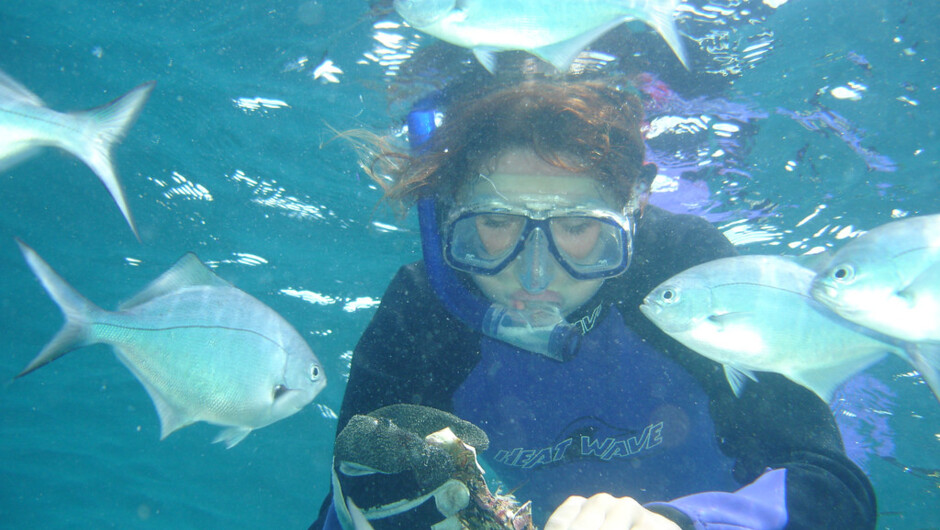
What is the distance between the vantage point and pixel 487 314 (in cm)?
336

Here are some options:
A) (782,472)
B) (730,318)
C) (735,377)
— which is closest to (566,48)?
(730,318)

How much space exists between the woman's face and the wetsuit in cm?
54

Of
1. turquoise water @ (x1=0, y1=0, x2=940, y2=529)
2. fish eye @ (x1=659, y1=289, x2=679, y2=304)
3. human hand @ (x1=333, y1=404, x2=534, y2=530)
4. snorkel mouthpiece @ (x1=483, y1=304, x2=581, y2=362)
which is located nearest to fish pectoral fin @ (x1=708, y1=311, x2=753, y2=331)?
fish eye @ (x1=659, y1=289, x2=679, y2=304)

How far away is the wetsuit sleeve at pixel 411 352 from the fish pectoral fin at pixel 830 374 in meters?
2.37

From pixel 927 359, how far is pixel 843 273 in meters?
0.53

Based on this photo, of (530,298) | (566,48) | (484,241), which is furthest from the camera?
(484,241)

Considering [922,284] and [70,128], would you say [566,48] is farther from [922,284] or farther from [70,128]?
[70,128]

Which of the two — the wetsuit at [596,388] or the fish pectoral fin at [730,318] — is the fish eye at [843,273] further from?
the wetsuit at [596,388]

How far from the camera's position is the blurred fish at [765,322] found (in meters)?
2.40

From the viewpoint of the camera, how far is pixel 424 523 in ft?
5.66

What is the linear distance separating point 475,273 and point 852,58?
6487 millimetres

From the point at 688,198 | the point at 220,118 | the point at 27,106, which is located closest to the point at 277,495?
the point at 220,118

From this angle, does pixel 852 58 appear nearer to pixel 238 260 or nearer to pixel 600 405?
pixel 600 405

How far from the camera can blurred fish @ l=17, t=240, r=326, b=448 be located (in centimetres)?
291
